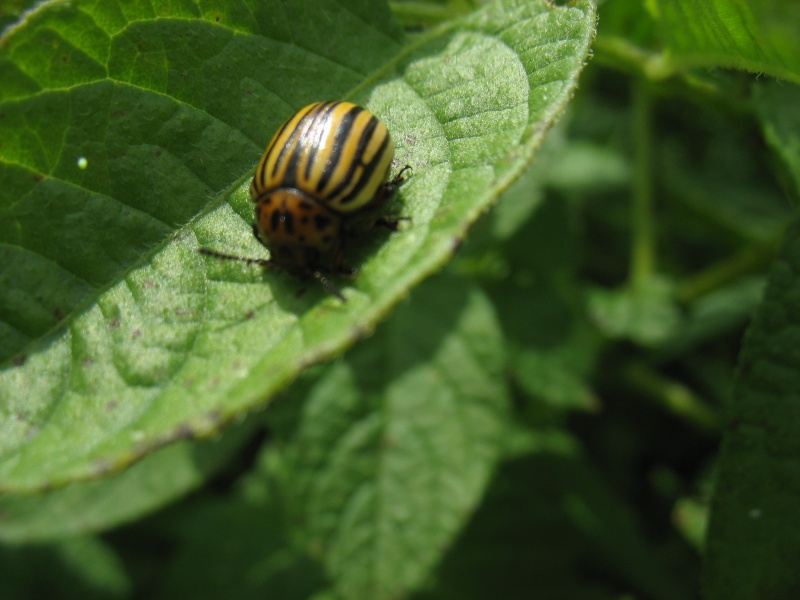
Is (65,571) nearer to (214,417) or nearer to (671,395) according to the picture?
(214,417)

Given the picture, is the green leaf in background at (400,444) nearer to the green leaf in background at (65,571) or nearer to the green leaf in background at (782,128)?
the green leaf in background at (782,128)

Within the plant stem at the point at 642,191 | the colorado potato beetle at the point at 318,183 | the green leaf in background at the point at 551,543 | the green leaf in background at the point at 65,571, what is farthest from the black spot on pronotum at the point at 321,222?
the green leaf in background at the point at 65,571

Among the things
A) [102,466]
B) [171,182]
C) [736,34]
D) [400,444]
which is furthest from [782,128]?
[102,466]

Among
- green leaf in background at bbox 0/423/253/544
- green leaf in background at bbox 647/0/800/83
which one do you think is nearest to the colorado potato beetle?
green leaf in background at bbox 647/0/800/83

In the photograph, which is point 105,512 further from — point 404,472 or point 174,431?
point 174,431

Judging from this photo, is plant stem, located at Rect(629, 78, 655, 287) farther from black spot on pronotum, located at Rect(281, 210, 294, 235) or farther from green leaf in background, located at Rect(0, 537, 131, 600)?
green leaf in background, located at Rect(0, 537, 131, 600)
